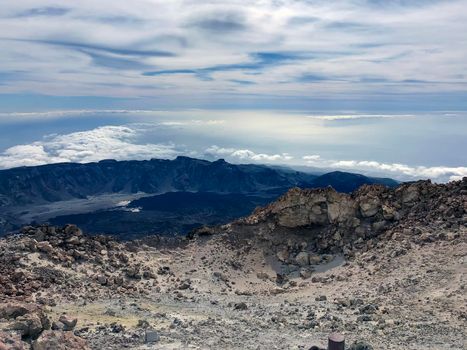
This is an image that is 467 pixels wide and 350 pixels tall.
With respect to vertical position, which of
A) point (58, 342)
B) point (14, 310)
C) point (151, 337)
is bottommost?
point (151, 337)

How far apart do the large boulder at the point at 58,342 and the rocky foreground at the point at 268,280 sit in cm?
5

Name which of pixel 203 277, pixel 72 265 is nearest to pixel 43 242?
pixel 72 265

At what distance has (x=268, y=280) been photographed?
38.6m

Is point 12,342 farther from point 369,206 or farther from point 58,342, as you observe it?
point 369,206

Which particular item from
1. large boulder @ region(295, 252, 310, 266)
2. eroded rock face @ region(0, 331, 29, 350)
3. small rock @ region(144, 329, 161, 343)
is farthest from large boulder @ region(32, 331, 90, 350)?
large boulder @ region(295, 252, 310, 266)

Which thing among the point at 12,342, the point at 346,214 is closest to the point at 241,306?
the point at 12,342

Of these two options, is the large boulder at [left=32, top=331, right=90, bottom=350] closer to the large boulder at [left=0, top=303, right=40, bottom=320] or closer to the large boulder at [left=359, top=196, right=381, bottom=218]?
the large boulder at [left=0, top=303, right=40, bottom=320]

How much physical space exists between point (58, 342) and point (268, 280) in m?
22.8

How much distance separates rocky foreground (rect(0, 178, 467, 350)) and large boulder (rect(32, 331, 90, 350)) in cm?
Answer: 5

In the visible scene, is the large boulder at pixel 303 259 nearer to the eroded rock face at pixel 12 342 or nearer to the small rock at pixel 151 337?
the small rock at pixel 151 337

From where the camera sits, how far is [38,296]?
90.4ft

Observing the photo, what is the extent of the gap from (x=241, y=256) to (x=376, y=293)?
45.9ft

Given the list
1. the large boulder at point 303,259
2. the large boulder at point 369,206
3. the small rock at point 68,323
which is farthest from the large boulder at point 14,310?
the large boulder at point 369,206

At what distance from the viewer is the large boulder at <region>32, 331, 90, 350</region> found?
17.5 meters
